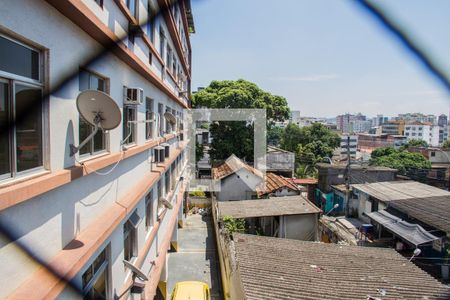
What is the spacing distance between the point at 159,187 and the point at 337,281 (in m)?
4.56

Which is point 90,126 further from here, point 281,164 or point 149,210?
point 281,164

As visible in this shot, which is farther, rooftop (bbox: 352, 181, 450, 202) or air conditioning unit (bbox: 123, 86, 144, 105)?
rooftop (bbox: 352, 181, 450, 202)

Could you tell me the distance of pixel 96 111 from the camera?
2.80 meters

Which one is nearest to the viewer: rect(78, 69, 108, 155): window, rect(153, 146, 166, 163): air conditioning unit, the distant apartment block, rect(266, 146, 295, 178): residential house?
rect(78, 69, 108, 155): window

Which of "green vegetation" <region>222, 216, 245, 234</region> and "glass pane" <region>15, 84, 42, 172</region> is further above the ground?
"glass pane" <region>15, 84, 42, 172</region>

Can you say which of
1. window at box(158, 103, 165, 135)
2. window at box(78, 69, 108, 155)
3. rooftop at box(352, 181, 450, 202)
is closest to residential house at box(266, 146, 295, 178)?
rooftop at box(352, 181, 450, 202)

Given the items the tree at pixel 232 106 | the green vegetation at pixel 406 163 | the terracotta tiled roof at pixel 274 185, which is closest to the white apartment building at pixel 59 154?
the terracotta tiled roof at pixel 274 185

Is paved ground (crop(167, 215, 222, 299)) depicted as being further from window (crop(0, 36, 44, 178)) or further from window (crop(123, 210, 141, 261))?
window (crop(0, 36, 44, 178))

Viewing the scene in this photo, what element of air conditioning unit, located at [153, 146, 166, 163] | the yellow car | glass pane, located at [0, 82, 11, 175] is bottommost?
the yellow car

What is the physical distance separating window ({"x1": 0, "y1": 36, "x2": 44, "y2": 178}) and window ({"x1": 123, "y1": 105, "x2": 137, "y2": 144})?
2.16 metres

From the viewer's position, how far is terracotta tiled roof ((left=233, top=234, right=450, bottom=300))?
5637 mm

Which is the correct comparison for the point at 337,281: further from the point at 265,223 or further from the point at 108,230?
the point at 265,223

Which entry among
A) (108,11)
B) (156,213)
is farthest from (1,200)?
(156,213)

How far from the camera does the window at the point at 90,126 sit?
3037mm
